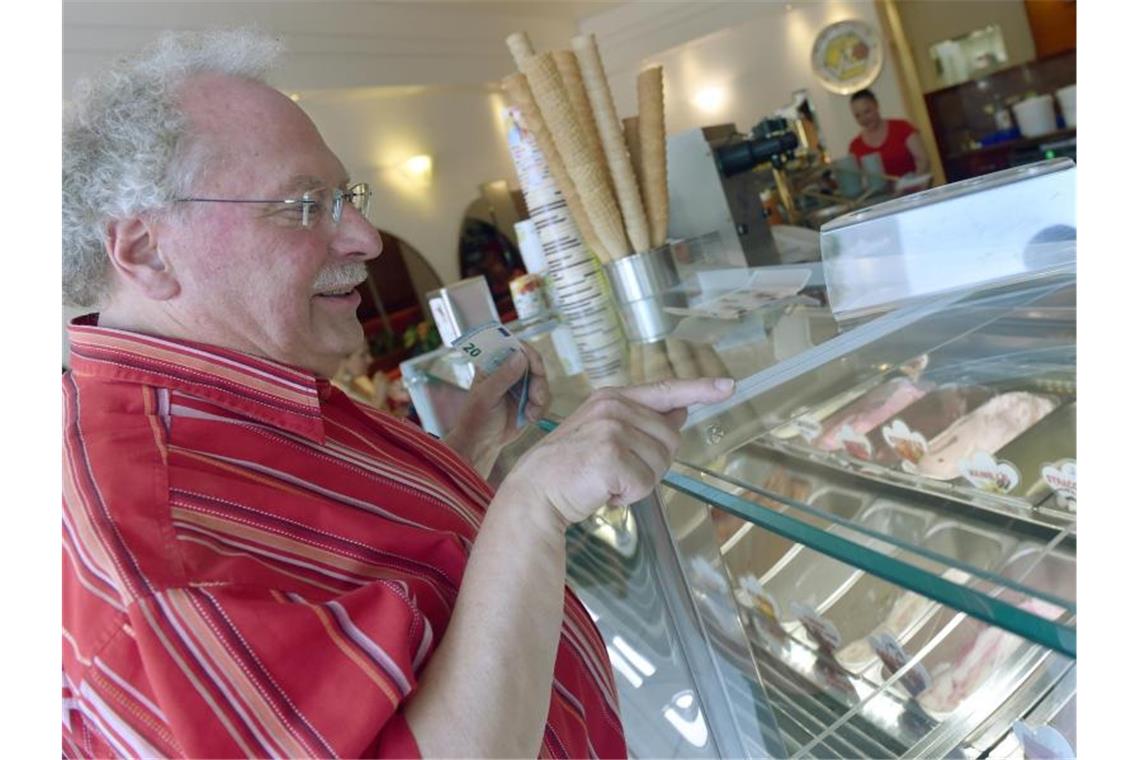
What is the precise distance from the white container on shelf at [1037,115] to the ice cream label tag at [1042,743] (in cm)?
554

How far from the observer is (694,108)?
7.21 metres

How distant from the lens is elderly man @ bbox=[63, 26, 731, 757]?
1.80ft

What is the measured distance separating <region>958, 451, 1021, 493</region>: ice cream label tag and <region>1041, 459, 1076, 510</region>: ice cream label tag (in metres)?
0.03

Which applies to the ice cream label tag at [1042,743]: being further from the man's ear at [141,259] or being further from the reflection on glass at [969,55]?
the reflection on glass at [969,55]

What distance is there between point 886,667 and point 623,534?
499 millimetres

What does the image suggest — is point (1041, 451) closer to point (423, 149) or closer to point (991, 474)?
point (991, 474)

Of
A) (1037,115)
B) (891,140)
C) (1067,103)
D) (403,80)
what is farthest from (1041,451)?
(403,80)

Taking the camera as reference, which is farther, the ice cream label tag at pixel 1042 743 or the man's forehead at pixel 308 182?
the man's forehead at pixel 308 182

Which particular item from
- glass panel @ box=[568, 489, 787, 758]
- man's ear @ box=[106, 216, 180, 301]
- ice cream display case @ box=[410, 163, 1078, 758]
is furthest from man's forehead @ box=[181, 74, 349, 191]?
glass panel @ box=[568, 489, 787, 758]

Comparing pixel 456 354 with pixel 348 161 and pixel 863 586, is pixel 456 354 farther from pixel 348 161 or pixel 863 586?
pixel 348 161

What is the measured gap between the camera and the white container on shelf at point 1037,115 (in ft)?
17.0

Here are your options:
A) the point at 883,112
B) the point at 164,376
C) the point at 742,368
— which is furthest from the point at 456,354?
the point at 883,112

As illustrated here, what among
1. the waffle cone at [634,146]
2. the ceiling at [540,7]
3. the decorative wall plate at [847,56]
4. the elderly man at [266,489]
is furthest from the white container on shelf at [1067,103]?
the elderly man at [266,489]
